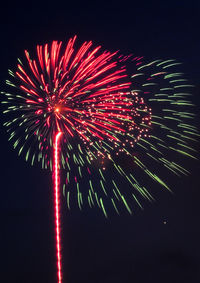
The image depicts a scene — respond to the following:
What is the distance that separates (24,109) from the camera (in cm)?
1111

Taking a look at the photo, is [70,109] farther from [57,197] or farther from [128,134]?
[57,197]

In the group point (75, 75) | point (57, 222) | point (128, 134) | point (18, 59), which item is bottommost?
point (57, 222)

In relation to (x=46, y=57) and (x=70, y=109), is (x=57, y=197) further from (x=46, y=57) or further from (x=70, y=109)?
(x=46, y=57)

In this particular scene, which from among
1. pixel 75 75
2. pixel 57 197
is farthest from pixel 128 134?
pixel 57 197

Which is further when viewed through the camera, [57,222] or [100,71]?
[100,71]

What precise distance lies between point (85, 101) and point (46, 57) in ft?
5.54

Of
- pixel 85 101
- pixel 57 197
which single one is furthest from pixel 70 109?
pixel 57 197

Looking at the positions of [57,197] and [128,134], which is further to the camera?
[128,134]

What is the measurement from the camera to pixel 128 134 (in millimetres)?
11461

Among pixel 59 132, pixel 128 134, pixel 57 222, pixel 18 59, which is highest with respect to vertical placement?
pixel 18 59

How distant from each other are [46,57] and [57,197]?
4.10 meters

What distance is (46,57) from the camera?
35.9ft

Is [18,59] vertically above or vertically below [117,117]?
above

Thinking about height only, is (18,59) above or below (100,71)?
above
